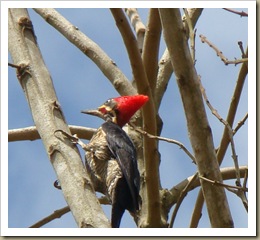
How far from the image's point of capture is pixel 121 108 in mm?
4340

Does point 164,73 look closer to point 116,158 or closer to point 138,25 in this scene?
point 138,25

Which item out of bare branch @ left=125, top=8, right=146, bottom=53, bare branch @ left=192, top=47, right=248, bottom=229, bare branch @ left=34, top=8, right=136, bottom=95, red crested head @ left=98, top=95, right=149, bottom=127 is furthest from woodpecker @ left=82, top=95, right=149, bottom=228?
bare branch @ left=125, top=8, right=146, bottom=53

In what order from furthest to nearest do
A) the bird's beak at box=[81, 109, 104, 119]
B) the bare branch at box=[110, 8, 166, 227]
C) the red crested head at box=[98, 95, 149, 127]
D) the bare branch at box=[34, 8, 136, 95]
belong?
the bird's beak at box=[81, 109, 104, 119]
the bare branch at box=[34, 8, 136, 95]
the red crested head at box=[98, 95, 149, 127]
the bare branch at box=[110, 8, 166, 227]

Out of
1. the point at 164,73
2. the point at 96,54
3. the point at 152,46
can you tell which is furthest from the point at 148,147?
the point at 164,73

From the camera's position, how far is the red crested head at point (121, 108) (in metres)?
4.12

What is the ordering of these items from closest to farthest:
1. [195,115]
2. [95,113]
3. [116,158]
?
1. [195,115]
2. [116,158]
3. [95,113]

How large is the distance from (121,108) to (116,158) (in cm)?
37

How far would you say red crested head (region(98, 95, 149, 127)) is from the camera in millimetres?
4117

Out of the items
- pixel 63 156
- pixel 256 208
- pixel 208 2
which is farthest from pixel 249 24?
pixel 63 156

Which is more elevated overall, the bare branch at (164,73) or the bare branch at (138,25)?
the bare branch at (138,25)

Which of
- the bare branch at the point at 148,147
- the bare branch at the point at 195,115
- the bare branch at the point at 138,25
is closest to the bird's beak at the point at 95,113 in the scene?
the bare branch at the point at 138,25

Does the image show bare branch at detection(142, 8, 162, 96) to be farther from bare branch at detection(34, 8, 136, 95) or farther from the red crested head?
bare branch at detection(34, 8, 136, 95)

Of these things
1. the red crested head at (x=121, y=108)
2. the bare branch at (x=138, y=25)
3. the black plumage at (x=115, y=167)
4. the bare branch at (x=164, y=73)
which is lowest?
the black plumage at (x=115, y=167)

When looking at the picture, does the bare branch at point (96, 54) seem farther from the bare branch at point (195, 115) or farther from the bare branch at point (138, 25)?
the bare branch at point (195, 115)
